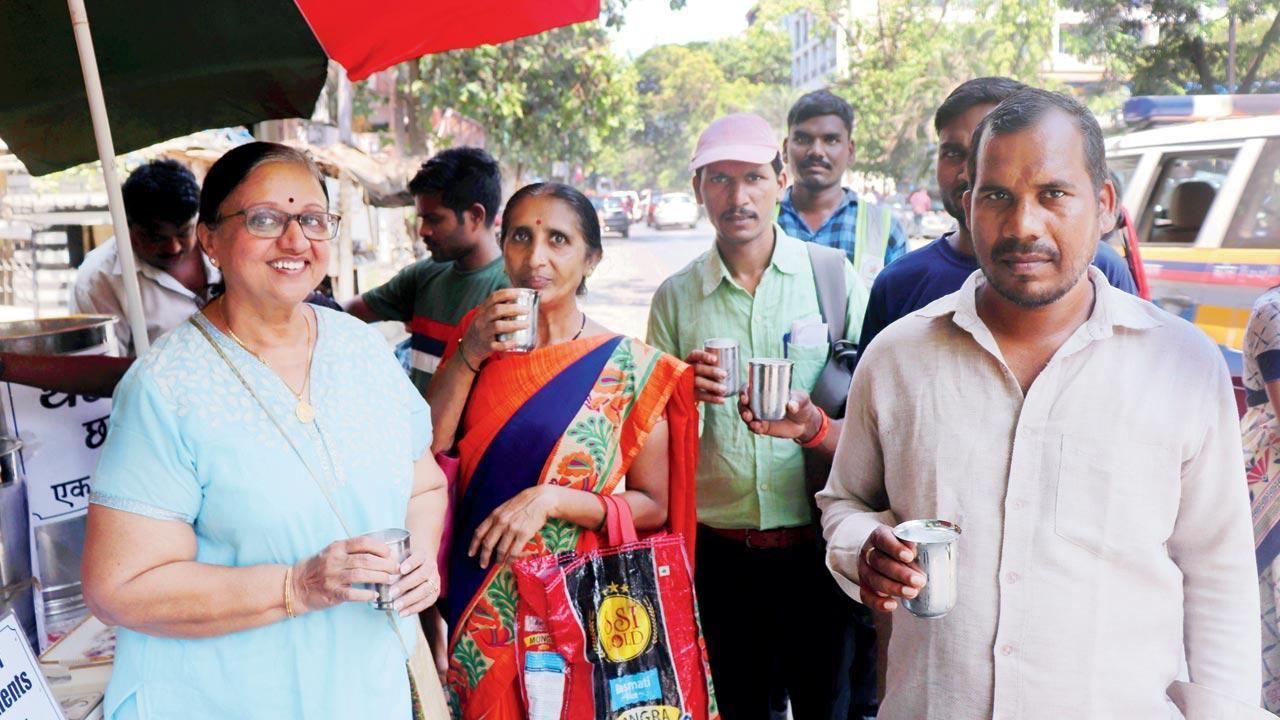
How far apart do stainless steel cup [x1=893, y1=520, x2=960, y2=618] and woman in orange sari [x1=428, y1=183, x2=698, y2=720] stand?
0.94m

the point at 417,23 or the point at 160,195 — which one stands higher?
the point at 417,23

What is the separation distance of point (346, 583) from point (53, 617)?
1.17m

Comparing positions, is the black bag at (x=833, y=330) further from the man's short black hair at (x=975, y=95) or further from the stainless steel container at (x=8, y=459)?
the stainless steel container at (x=8, y=459)

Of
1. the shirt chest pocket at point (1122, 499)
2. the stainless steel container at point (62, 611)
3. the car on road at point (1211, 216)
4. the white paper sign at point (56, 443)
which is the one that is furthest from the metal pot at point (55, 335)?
the car on road at point (1211, 216)

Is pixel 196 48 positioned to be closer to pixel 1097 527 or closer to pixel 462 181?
pixel 462 181

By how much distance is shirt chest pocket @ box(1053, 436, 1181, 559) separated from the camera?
1.70 m

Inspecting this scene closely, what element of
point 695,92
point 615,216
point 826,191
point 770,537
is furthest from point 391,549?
point 695,92

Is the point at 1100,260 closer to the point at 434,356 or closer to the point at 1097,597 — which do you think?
the point at 1097,597

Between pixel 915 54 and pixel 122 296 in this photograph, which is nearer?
pixel 122 296

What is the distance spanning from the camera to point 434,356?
402cm

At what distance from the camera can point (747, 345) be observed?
10.2ft

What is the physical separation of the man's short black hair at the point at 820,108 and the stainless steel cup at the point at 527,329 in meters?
2.42

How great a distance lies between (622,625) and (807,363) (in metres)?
1.13

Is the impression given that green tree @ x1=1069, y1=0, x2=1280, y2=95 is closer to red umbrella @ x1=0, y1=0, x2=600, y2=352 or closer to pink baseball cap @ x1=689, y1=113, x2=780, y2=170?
pink baseball cap @ x1=689, y1=113, x2=780, y2=170
